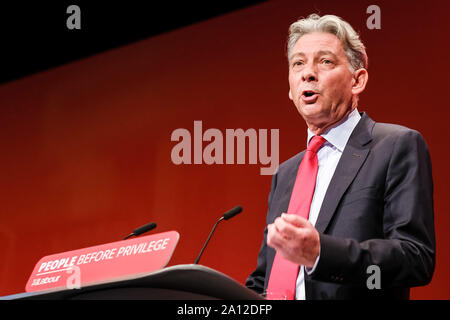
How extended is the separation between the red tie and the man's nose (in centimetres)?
20

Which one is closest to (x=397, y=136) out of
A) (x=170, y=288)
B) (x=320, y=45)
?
(x=320, y=45)

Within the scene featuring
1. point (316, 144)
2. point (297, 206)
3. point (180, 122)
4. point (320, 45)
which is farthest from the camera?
point (180, 122)

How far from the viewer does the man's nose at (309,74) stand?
1892 millimetres

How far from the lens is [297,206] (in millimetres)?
1713

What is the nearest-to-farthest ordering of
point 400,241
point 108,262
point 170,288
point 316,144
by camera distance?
point 170,288
point 108,262
point 400,241
point 316,144

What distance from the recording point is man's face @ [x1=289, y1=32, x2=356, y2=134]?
74.0 inches

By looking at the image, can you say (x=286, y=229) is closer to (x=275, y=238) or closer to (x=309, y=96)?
(x=275, y=238)

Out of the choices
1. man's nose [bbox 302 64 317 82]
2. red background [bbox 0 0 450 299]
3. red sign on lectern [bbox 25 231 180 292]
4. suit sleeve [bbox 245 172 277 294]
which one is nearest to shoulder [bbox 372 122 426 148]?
man's nose [bbox 302 64 317 82]

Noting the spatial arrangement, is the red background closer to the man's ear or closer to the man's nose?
the man's ear

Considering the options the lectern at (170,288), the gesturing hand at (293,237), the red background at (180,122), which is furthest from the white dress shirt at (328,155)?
the red background at (180,122)

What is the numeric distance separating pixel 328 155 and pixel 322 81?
26cm
